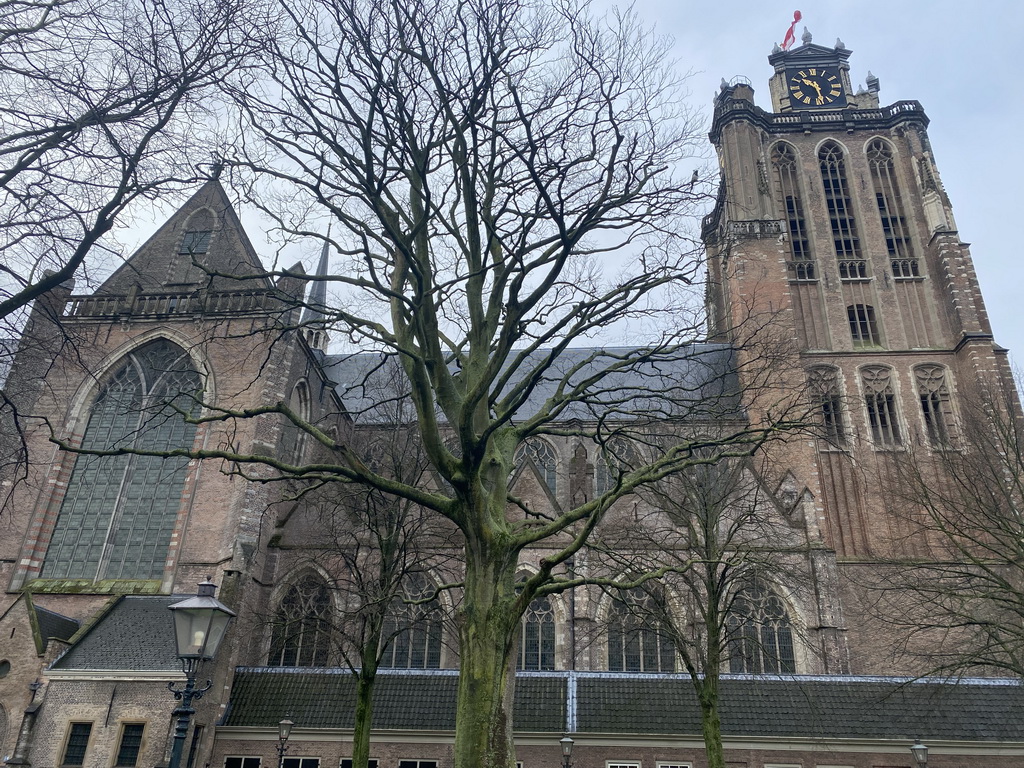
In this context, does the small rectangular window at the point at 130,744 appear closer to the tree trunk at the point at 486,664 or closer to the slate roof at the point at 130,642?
the slate roof at the point at 130,642

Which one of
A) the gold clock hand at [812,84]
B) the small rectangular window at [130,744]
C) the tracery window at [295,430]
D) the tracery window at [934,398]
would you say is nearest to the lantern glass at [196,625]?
the small rectangular window at [130,744]

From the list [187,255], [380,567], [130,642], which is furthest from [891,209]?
[130,642]

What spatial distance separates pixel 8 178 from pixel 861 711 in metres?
20.6

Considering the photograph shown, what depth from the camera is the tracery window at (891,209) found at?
3416 centimetres

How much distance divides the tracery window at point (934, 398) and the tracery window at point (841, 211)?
5.45 m

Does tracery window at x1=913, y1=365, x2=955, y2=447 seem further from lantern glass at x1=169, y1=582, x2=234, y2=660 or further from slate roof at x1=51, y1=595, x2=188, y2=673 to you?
lantern glass at x1=169, y1=582, x2=234, y2=660

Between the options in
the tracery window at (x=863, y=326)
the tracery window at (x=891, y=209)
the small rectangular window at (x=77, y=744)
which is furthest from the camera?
the tracery window at (x=891, y=209)

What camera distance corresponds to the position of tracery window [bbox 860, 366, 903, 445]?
3073 centimetres

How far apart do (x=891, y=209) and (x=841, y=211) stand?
233 centimetres

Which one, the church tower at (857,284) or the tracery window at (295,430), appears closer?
the tracery window at (295,430)

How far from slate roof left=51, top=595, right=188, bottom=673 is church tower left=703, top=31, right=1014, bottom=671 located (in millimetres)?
20189

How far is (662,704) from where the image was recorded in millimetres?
18938

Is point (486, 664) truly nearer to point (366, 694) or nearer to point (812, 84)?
point (366, 694)

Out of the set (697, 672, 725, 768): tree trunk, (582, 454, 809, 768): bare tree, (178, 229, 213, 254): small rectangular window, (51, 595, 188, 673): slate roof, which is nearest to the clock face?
(582, 454, 809, 768): bare tree
